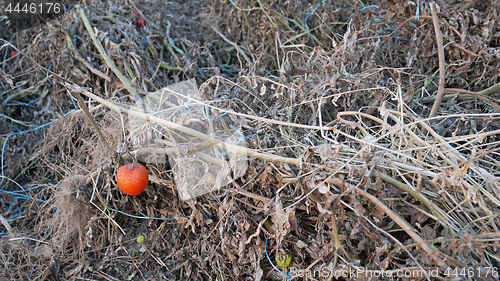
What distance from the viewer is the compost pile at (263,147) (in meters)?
1.43

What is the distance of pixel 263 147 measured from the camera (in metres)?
1.76

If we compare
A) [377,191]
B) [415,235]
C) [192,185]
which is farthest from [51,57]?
[415,235]

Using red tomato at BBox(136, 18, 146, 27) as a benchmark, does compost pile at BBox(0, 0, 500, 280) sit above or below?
below

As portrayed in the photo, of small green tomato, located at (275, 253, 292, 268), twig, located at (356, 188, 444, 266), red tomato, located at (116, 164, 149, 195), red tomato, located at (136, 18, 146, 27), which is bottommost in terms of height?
small green tomato, located at (275, 253, 292, 268)

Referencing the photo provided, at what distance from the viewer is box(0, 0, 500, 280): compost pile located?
4.70ft

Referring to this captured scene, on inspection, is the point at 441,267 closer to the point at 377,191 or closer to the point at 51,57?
the point at 377,191

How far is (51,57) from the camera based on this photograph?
2.66 m

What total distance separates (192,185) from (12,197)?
150 centimetres

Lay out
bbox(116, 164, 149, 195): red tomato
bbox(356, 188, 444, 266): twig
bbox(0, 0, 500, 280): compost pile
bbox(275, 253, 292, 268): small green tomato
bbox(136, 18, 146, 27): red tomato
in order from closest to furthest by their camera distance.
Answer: bbox(356, 188, 444, 266): twig, bbox(0, 0, 500, 280): compost pile, bbox(275, 253, 292, 268): small green tomato, bbox(116, 164, 149, 195): red tomato, bbox(136, 18, 146, 27): red tomato

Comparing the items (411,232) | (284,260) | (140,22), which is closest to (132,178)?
(284,260)

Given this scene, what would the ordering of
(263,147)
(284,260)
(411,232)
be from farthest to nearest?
(263,147) → (284,260) → (411,232)

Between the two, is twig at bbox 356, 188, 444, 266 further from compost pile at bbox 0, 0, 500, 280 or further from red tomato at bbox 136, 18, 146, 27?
red tomato at bbox 136, 18, 146, 27

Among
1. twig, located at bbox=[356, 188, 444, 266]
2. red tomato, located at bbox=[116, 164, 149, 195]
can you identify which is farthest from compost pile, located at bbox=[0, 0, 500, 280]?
red tomato, located at bbox=[116, 164, 149, 195]

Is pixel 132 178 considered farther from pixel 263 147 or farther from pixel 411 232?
pixel 411 232
